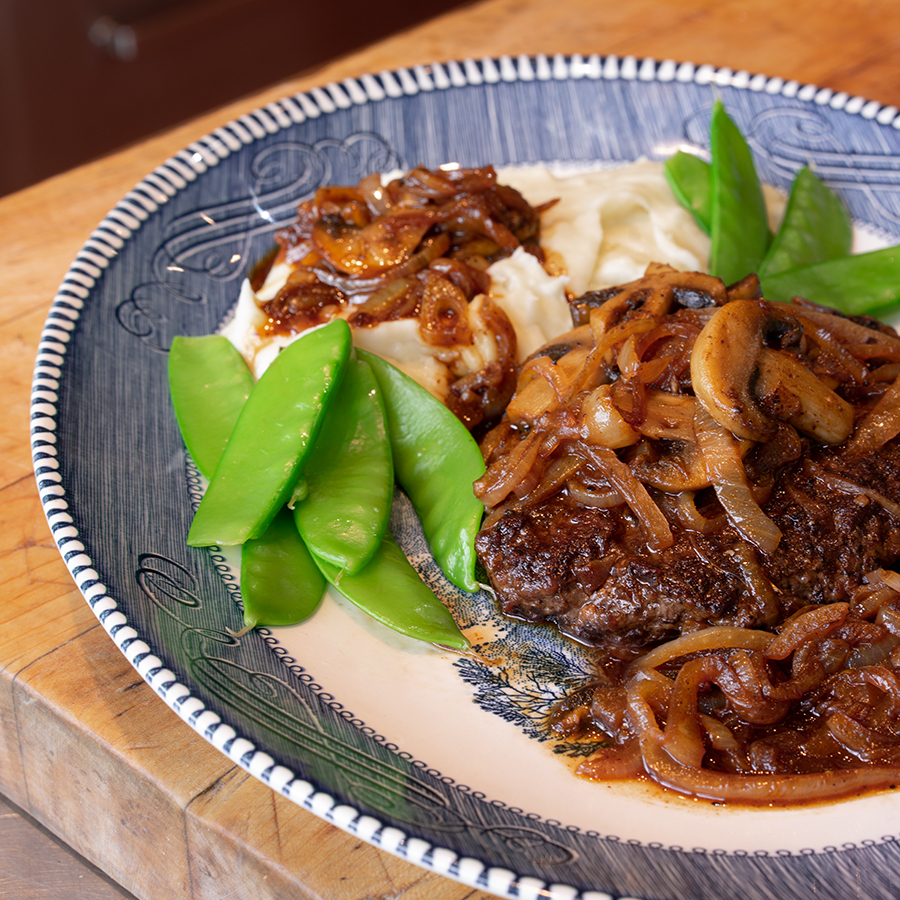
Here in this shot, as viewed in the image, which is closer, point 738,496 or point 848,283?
point 738,496

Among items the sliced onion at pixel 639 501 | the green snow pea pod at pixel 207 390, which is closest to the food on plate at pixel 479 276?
the green snow pea pod at pixel 207 390

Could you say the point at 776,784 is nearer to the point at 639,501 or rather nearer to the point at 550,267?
the point at 639,501

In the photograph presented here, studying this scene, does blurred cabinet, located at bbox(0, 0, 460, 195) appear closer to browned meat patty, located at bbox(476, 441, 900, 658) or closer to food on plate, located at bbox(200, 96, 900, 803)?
food on plate, located at bbox(200, 96, 900, 803)

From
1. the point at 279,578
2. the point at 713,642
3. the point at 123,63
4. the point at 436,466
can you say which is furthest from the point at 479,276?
the point at 123,63

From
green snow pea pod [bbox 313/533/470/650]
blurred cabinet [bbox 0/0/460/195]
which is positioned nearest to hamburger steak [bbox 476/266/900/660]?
green snow pea pod [bbox 313/533/470/650]

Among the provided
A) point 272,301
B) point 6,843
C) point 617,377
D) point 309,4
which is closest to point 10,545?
point 6,843

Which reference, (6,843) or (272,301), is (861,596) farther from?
(6,843)

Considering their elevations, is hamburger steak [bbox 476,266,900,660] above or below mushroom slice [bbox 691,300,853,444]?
below
